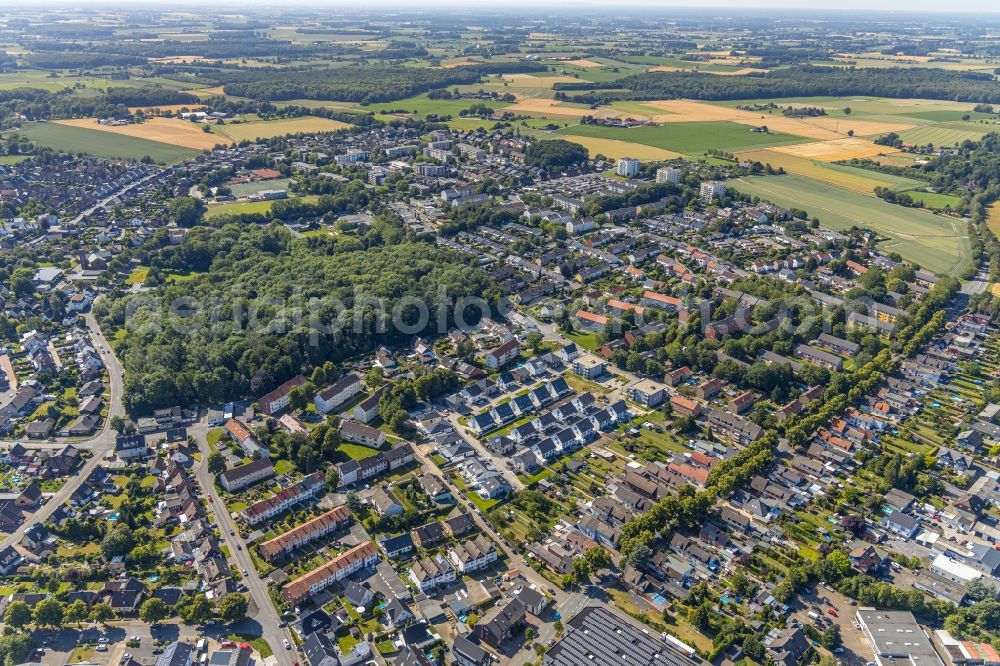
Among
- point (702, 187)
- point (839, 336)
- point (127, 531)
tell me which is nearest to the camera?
point (127, 531)

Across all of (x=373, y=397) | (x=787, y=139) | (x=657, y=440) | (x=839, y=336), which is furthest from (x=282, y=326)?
(x=787, y=139)

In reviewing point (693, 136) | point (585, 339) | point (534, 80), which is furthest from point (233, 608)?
point (534, 80)

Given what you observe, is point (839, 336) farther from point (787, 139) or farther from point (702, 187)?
point (787, 139)

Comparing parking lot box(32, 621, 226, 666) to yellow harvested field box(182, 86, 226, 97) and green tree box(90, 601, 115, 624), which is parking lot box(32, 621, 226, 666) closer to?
green tree box(90, 601, 115, 624)

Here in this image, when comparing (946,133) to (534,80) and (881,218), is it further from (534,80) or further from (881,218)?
(534,80)

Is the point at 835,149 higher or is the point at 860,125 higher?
the point at 860,125

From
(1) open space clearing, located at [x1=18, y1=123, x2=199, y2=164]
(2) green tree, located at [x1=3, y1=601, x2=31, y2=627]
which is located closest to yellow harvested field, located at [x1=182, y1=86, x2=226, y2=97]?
(1) open space clearing, located at [x1=18, y1=123, x2=199, y2=164]
